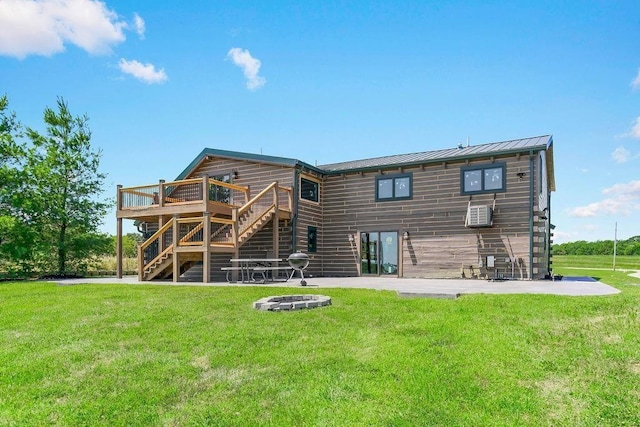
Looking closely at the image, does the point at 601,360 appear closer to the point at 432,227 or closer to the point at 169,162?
the point at 432,227

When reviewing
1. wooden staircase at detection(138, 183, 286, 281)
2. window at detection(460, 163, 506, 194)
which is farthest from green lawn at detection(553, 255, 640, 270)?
wooden staircase at detection(138, 183, 286, 281)

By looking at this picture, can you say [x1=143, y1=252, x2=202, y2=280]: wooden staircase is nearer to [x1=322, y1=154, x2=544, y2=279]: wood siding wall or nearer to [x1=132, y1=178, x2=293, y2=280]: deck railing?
[x1=132, y1=178, x2=293, y2=280]: deck railing

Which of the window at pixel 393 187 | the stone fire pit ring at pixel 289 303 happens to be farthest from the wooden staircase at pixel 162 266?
the stone fire pit ring at pixel 289 303

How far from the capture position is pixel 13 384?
4.27 metres

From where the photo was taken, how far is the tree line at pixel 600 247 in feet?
139

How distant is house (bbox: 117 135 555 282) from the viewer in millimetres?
13664

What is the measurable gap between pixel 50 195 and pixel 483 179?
18.6m

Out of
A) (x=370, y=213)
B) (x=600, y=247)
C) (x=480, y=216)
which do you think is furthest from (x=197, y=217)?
(x=600, y=247)

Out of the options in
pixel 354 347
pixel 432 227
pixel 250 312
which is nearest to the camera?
pixel 354 347

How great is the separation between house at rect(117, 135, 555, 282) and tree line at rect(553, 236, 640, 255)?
31.7 meters

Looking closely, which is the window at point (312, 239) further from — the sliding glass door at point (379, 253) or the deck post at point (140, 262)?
the deck post at point (140, 262)

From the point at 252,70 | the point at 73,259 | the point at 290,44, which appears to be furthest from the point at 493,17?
the point at 73,259

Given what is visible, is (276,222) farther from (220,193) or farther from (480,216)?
(480,216)

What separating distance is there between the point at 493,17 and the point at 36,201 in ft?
62.1
